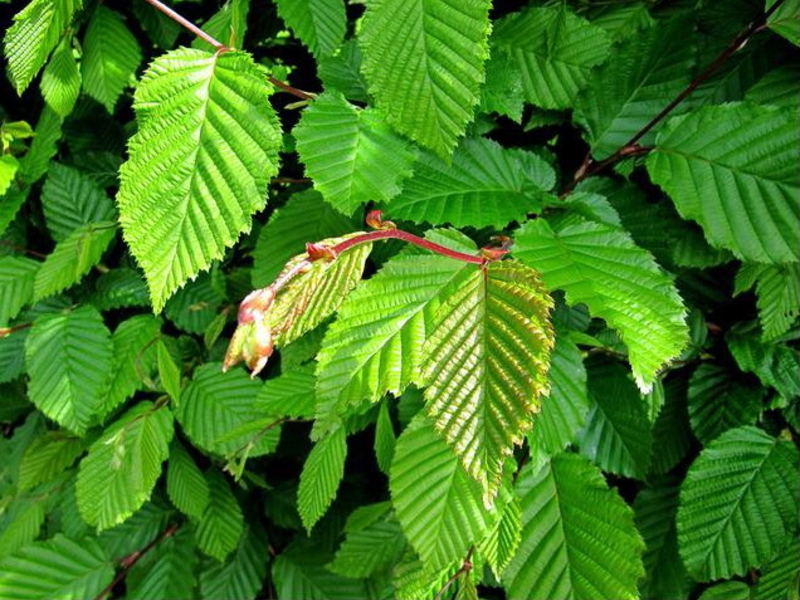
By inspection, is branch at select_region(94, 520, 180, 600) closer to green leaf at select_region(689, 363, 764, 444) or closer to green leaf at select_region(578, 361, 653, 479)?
green leaf at select_region(578, 361, 653, 479)

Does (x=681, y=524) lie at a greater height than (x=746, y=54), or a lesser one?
lesser

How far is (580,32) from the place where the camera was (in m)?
0.86

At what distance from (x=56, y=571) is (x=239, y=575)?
0.33 m

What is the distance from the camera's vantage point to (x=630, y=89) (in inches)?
34.2

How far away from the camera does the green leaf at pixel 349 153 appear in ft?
2.25

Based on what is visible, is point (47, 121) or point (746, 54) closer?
point (746, 54)

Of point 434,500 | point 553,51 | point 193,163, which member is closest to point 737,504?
point 434,500

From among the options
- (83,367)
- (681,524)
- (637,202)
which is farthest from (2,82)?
(681,524)

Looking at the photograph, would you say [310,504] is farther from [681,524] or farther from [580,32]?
[580,32]

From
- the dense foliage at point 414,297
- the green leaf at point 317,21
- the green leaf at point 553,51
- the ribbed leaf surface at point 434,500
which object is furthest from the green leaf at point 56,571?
the green leaf at point 553,51

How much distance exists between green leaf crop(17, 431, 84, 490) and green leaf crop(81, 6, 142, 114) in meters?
0.61

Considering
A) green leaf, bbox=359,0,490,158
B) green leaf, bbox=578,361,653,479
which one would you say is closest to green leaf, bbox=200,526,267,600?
green leaf, bbox=578,361,653,479

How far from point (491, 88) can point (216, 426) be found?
2.18 feet

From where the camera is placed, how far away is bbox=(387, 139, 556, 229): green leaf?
72 cm
